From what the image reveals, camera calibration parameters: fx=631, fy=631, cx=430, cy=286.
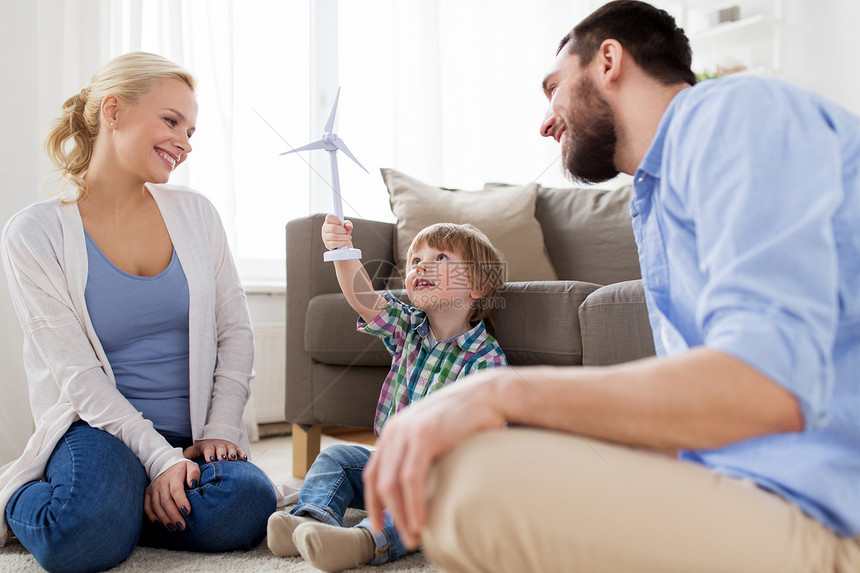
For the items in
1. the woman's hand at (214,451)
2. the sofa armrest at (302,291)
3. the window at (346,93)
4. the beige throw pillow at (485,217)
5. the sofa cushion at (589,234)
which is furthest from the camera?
the window at (346,93)

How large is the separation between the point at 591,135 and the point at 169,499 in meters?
0.98

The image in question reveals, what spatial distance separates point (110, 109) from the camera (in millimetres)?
1394

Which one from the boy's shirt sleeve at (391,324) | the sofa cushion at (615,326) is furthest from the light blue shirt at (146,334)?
the sofa cushion at (615,326)

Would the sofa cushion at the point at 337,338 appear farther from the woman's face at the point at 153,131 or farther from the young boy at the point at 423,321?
the woman's face at the point at 153,131

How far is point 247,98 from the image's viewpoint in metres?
2.72

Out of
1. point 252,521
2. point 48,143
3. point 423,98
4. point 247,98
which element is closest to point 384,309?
point 252,521

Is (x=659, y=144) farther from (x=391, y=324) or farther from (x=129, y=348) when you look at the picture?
(x=129, y=348)

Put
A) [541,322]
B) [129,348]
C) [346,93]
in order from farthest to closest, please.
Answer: [346,93]
[541,322]
[129,348]

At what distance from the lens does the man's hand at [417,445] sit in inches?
18.5

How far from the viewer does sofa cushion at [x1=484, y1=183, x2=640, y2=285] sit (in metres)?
2.20

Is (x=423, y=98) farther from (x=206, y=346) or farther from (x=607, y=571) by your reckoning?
(x=607, y=571)

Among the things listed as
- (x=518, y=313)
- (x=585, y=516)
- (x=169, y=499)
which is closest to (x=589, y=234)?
(x=518, y=313)

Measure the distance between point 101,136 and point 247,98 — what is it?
1.37 metres

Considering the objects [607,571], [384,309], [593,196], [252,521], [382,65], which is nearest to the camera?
[607,571]
